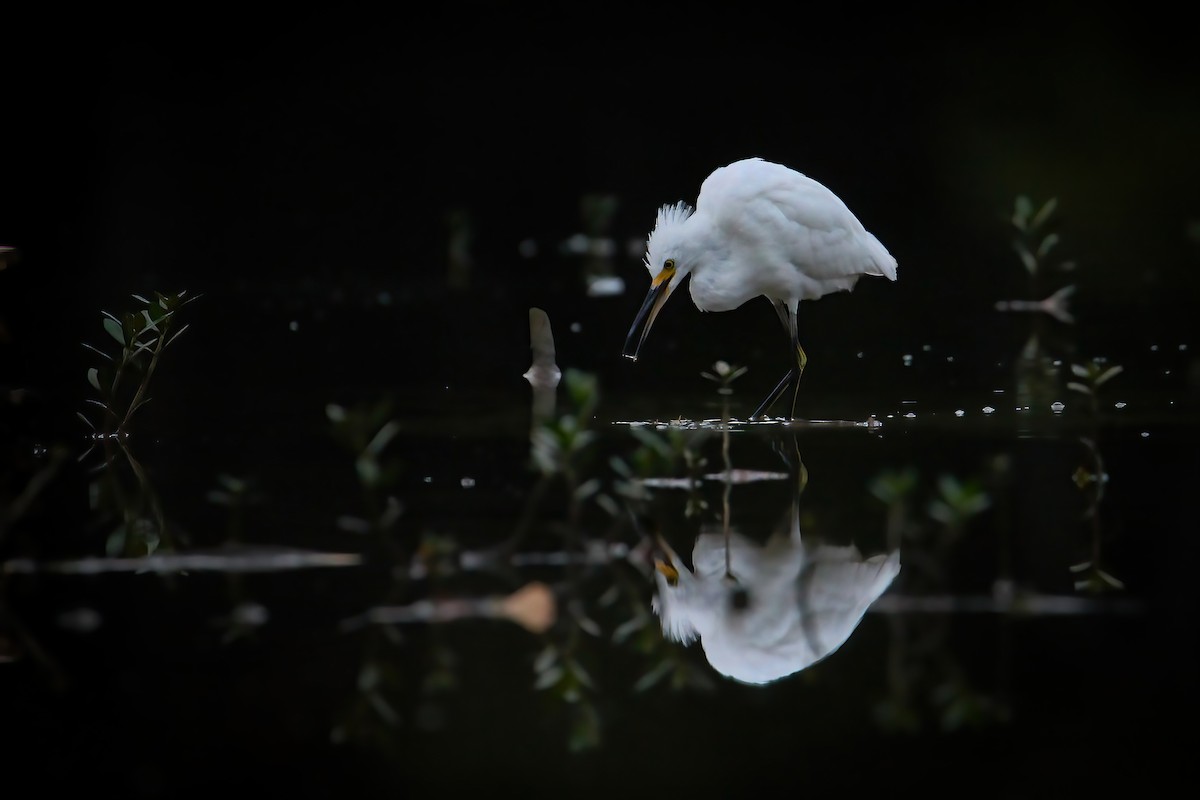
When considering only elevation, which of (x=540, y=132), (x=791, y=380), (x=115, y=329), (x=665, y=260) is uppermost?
(x=540, y=132)

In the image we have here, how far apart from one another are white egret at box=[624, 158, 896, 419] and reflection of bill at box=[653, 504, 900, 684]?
2683mm

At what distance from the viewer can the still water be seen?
2.50 metres

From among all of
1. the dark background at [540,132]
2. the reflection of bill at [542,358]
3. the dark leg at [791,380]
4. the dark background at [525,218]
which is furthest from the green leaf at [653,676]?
the dark background at [540,132]

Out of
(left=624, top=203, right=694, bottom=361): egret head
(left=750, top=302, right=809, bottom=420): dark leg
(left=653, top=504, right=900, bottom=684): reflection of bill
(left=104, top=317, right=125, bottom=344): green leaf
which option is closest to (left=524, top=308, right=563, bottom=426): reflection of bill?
(left=624, top=203, right=694, bottom=361): egret head

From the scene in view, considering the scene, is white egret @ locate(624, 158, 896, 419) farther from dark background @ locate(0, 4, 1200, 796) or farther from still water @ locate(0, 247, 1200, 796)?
still water @ locate(0, 247, 1200, 796)

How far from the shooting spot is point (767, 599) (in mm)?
3264

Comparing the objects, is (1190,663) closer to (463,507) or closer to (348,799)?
(348,799)

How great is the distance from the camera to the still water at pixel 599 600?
8.20ft

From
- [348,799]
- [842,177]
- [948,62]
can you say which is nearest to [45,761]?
[348,799]

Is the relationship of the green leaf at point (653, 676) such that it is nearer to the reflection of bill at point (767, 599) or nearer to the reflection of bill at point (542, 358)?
the reflection of bill at point (767, 599)

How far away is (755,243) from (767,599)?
10.7 feet

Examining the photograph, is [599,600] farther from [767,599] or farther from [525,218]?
[525,218]

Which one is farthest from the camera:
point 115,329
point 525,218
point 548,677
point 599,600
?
point 525,218

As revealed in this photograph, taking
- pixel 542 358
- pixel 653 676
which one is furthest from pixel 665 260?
pixel 653 676
